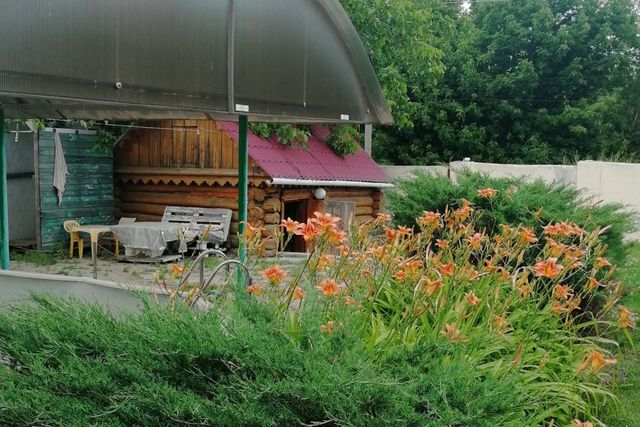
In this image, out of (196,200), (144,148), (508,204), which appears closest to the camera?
(508,204)

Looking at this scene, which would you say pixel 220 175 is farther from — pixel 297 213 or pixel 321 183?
pixel 297 213

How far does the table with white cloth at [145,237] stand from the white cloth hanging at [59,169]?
1417 millimetres

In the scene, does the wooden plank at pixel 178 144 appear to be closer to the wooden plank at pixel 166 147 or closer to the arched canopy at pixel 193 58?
the wooden plank at pixel 166 147

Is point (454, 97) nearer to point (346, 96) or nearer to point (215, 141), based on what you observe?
point (215, 141)

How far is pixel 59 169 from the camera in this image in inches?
516

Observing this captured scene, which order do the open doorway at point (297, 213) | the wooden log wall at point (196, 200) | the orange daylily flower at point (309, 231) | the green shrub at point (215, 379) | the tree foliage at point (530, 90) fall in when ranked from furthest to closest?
the tree foliage at point (530, 90), the open doorway at point (297, 213), the wooden log wall at point (196, 200), the orange daylily flower at point (309, 231), the green shrub at point (215, 379)

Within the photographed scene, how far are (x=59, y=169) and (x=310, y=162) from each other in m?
4.95

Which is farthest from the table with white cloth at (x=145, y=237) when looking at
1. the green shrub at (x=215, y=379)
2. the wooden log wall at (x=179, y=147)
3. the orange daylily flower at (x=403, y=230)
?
the green shrub at (x=215, y=379)

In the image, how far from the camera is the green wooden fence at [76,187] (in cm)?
Answer: 1303

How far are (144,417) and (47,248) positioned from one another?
11.5m

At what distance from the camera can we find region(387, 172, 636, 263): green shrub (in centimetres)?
632

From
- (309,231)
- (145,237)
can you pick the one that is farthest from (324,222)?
(145,237)

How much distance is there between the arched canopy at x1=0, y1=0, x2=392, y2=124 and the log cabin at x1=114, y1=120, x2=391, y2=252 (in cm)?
662

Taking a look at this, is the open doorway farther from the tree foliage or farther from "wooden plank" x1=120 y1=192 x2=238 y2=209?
the tree foliage
